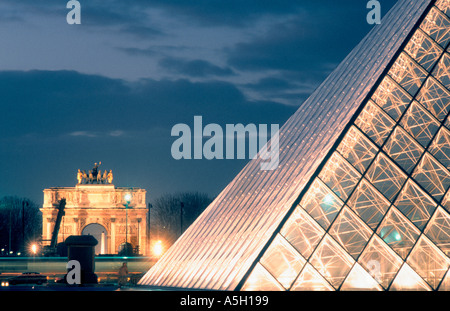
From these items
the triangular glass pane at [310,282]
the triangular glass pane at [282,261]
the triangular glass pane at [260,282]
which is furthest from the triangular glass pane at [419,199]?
the triangular glass pane at [260,282]

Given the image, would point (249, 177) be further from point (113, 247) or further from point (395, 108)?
point (113, 247)

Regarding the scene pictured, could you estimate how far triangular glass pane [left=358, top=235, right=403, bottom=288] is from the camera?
2170 centimetres

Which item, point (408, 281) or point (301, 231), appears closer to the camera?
point (408, 281)

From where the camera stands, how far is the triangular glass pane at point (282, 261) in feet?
70.9

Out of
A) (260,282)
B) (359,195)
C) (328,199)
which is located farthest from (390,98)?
(260,282)

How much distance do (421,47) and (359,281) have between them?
7595mm

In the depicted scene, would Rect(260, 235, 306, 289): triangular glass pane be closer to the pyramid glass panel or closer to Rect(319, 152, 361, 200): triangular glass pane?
Rect(319, 152, 361, 200): triangular glass pane

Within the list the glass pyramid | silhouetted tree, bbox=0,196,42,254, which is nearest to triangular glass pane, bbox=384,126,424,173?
the glass pyramid

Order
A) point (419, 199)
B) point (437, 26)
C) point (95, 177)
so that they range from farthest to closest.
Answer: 1. point (95, 177)
2. point (437, 26)
3. point (419, 199)

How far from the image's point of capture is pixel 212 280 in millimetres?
24422

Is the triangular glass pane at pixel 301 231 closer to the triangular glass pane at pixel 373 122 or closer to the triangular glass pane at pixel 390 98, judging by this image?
the triangular glass pane at pixel 373 122

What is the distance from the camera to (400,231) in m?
22.7

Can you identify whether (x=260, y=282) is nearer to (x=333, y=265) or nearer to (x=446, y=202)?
(x=333, y=265)

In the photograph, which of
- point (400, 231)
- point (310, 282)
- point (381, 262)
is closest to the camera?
point (310, 282)
